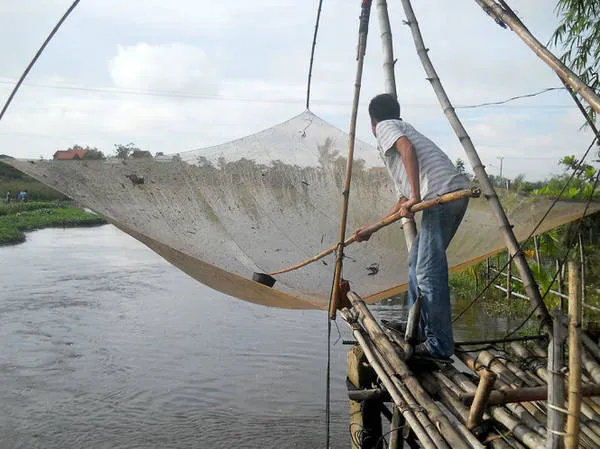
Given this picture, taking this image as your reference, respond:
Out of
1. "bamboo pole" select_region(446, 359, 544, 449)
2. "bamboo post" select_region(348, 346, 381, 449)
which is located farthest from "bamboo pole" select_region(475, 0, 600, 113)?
"bamboo post" select_region(348, 346, 381, 449)

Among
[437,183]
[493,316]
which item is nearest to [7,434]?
[437,183]

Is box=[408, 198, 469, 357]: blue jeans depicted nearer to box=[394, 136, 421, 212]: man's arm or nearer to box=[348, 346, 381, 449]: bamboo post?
box=[394, 136, 421, 212]: man's arm

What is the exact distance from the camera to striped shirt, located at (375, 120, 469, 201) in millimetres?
2664

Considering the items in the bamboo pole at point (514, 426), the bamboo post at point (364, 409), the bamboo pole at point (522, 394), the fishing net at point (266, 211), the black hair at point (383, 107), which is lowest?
the bamboo post at point (364, 409)

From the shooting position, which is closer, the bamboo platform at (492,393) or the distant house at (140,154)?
the bamboo platform at (492,393)

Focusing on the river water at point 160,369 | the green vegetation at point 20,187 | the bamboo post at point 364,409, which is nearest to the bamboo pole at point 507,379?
the bamboo post at point 364,409

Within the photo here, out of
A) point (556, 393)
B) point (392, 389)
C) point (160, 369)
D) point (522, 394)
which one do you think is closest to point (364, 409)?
point (392, 389)

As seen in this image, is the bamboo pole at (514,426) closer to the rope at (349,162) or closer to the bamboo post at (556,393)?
the bamboo post at (556,393)

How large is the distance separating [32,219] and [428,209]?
25.5 meters

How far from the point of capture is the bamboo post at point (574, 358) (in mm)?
1430

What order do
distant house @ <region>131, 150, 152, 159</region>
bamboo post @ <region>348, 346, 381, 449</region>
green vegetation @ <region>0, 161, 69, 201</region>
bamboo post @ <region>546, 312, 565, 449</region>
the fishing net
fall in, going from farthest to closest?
green vegetation @ <region>0, 161, 69, 201</region>
distant house @ <region>131, 150, 152, 159</region>
the fishing net
bamboo post @ <region>348, 346, 381, 449</region>
bamboo post @ <region>546, 312, 565, 449</region>

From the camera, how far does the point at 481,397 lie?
1826 mm

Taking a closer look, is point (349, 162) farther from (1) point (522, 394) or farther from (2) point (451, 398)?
(1) point (522, 394)

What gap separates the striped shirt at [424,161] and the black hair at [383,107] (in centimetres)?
8
